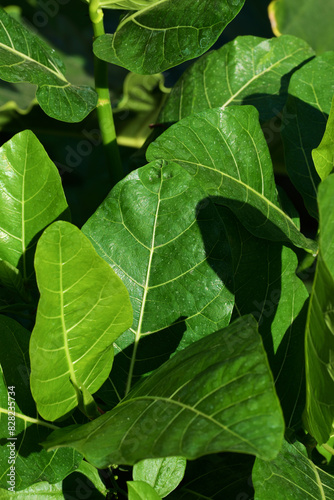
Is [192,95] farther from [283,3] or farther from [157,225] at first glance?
[283,3]

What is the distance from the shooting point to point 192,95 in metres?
0.99

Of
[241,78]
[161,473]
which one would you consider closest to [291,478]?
[161,473]

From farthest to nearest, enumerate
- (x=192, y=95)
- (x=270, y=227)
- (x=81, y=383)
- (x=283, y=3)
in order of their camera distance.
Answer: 1. (x=283, y=3)
2. (x=192, y=95)
3. (x=270, y=227)
4. (x=81, y=383)

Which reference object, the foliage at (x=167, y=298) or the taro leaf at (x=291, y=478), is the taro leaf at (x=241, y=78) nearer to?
the foliage at (x=167, y=298)

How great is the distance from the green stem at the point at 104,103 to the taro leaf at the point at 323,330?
1.51 feet

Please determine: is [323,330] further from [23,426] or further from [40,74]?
[40,74]

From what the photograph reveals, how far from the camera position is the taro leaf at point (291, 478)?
1.98 ft

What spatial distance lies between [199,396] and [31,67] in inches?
20.8

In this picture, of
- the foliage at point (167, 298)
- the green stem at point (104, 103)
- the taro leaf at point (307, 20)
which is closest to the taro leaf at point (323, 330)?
the foliage at point (167, 298)

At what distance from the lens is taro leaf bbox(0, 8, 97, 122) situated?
2.39 ft

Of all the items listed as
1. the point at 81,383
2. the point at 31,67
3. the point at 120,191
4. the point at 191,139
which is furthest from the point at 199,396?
the point at 31,67

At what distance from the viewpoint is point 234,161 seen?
0.80 meters

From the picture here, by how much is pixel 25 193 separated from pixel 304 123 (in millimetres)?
505

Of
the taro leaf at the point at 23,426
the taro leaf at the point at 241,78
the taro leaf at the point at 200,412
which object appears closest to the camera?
the taro leaf at the point at 200,412
